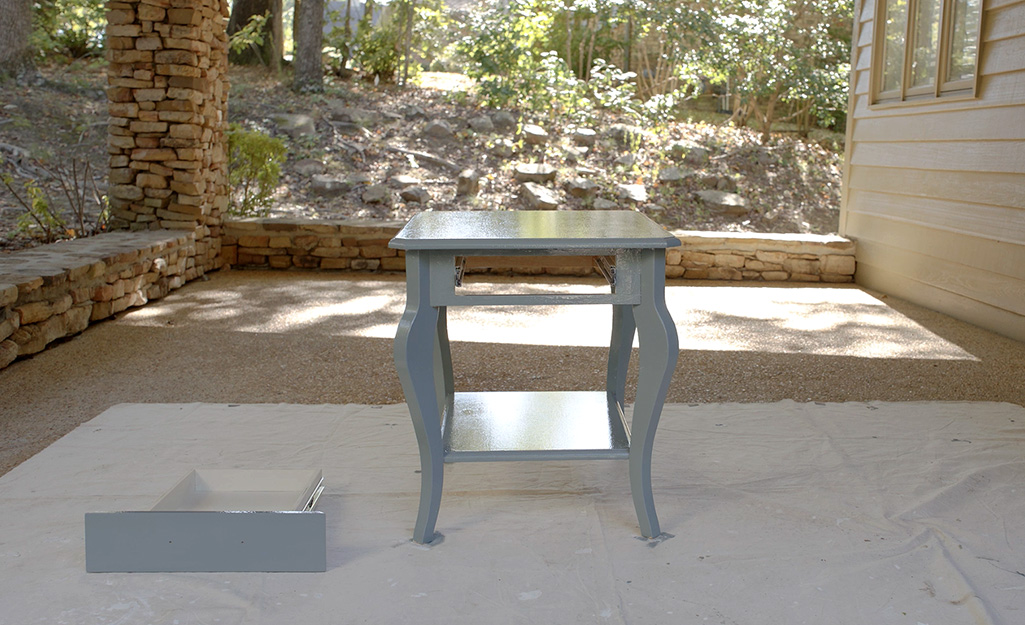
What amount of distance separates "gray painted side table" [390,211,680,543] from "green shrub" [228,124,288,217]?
5079mm

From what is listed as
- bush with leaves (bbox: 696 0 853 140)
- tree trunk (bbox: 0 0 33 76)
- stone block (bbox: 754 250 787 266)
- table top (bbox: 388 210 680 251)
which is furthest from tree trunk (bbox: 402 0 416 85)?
table top (bbox: 388 210 680 251)

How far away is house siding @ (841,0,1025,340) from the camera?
4.93 meters

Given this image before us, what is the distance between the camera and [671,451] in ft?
9.93

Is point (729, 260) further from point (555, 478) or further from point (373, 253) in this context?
point (555, 478)

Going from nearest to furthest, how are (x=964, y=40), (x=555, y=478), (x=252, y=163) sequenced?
(x=555, y=478) → (x=964, y=40) → (x=252, y=163)

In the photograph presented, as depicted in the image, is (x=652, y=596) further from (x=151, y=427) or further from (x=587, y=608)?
(x=151, y=427)

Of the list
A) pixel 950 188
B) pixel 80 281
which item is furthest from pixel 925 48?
pixel 80 281

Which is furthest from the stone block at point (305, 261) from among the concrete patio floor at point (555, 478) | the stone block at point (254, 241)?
the concrete patio floor at point (555, 478)

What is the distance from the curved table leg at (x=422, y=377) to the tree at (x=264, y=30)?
1031cm

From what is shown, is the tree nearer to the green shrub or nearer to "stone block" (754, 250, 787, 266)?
the green shrub

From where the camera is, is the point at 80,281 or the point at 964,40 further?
the point at 964,40

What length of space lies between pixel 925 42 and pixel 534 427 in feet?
15.7

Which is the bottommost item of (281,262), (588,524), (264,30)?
(588,524)

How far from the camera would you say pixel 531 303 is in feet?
7.19
